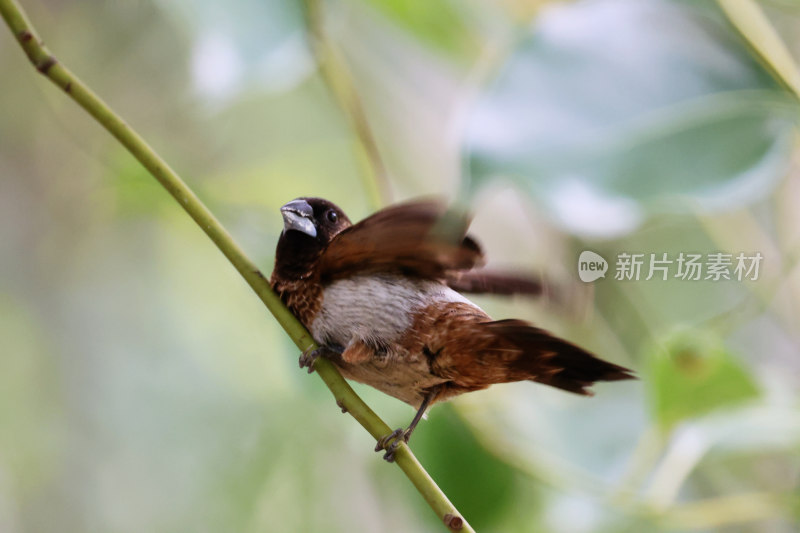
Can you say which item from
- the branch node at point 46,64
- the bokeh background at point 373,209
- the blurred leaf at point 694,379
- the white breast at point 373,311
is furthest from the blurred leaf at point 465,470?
the branch node at point 46,64

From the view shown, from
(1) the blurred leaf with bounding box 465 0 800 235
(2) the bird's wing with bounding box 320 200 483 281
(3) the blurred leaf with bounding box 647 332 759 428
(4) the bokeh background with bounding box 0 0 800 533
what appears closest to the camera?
(2) the bird's wing with bounding box 320 200 483 281

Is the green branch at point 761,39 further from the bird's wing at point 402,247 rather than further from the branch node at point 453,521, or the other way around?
the branch node at point 453,521

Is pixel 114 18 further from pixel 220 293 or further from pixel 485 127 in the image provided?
pixel 485 127

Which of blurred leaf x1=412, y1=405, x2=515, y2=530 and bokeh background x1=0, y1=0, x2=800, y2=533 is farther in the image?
blurred leaf x1=412, y1=405, x2=515, y2=530

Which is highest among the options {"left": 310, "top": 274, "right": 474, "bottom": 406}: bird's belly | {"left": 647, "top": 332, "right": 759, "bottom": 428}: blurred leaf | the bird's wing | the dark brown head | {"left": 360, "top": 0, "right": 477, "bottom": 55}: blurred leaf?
{"left": 360, "top": 0, "right": 477, "bottom": 55}: blurred leaf

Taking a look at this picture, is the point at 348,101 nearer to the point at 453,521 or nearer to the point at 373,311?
the point at 373,311

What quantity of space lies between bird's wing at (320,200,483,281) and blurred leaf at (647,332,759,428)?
50cm

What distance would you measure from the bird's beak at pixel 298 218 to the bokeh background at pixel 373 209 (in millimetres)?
139

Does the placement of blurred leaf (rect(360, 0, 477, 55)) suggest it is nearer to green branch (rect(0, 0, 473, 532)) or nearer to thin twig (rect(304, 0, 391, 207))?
thin twig (rect(304, 0, 391, 207))

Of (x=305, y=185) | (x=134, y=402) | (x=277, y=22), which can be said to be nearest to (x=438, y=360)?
(x=277, y=22)

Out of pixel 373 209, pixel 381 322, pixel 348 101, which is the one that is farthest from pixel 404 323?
pixel 348 101

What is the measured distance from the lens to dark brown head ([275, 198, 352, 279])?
1.00 m

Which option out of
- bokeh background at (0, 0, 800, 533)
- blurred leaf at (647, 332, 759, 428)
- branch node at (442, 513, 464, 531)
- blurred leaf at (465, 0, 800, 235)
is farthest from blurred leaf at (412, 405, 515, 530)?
branch node at (442, 513, 464, 531)

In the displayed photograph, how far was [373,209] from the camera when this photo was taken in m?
1.17
